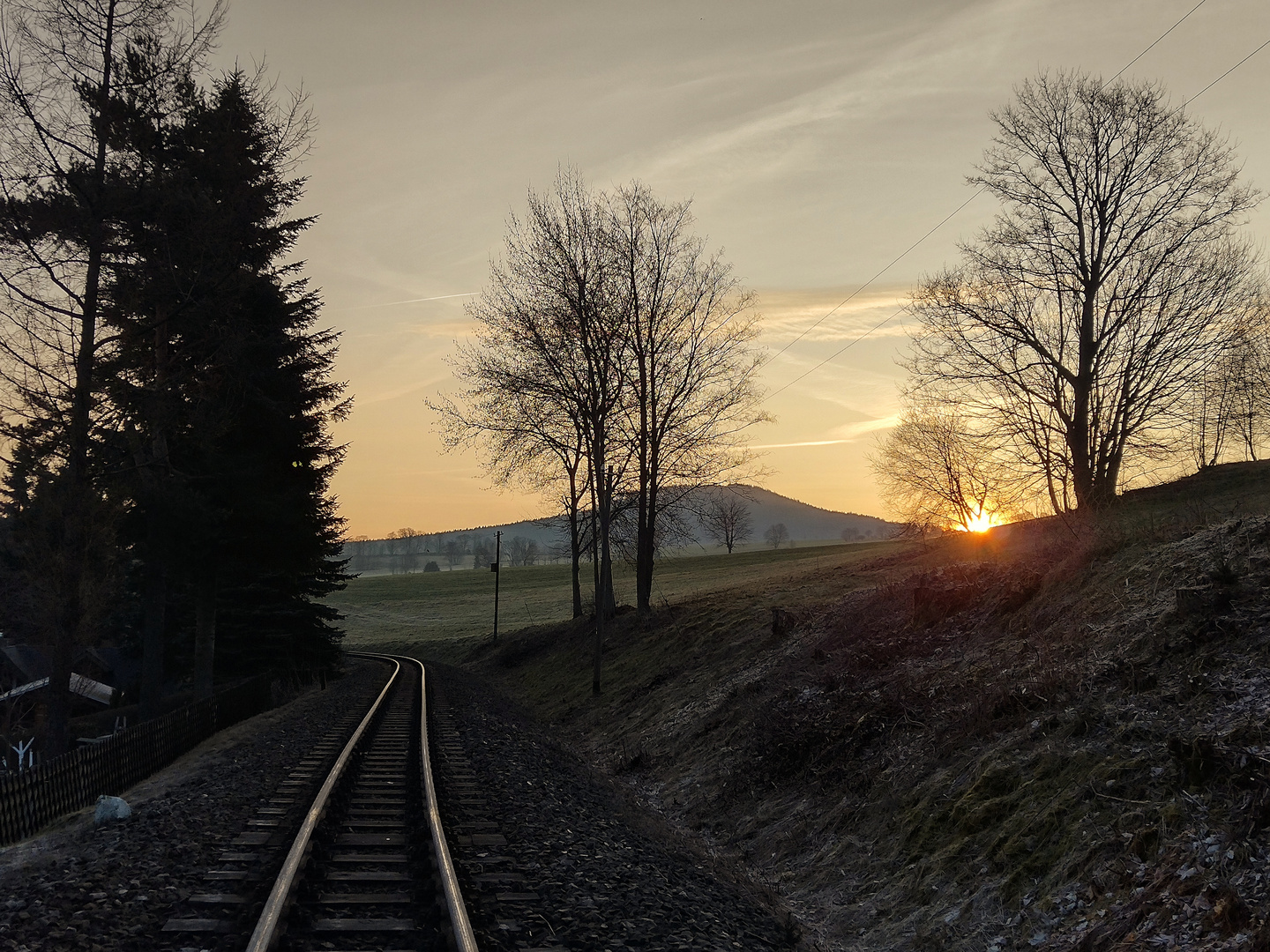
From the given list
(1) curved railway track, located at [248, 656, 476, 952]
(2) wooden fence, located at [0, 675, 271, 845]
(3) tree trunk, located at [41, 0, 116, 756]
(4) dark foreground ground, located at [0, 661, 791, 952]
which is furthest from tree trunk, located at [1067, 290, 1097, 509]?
(3) tree trunk, located at [41, 0, 116, 756]

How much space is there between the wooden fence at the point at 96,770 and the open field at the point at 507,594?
101ft

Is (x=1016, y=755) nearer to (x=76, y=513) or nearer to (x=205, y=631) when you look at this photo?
(x=76, y=513)

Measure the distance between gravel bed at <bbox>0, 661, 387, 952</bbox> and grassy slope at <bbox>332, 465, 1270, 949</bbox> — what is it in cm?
552

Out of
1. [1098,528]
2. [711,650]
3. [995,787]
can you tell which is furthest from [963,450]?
[995,787]

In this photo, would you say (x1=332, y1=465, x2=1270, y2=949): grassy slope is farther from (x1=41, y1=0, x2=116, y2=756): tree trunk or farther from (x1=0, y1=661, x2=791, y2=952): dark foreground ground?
(x1=41, y1=0, x2=116, y2=756): tree trunk

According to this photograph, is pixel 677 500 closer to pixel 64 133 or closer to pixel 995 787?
pixel 64 133

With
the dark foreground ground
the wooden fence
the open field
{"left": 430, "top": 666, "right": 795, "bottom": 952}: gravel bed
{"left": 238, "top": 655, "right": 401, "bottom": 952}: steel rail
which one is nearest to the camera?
{"left": 238, "top": 655, "right": 401, "bottom": 952}: steel rail

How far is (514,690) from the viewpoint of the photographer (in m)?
31.2

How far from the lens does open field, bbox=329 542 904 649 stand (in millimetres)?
59812

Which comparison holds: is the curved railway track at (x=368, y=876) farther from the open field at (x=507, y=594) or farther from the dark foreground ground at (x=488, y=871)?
the open field at (x=507, y=594)

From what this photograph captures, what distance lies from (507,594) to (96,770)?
274 ft

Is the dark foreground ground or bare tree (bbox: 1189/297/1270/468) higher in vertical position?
bare tree (bbox: 1189/297/1270/468)

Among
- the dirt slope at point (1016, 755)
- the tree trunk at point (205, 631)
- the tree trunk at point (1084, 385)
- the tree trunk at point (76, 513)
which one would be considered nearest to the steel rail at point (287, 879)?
the dirt slope at point (1016, 755)

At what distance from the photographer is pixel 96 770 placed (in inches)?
456
